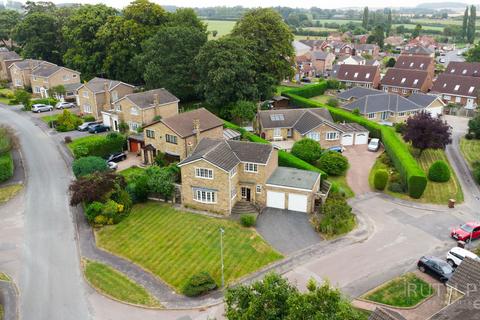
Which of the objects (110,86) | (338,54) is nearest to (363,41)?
(338,54)

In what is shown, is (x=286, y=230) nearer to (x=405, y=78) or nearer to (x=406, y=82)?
(x=406, y=82)

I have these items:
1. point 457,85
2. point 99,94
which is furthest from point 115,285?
point 457,85

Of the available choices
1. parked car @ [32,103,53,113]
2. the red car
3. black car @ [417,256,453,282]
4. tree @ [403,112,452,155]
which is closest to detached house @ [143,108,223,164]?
tree @ [403,112,452,155]

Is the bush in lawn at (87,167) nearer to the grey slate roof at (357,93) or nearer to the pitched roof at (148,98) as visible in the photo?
the pitched roof at (148,98)

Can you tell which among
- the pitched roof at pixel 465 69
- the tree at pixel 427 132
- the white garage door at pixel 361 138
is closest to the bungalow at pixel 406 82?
the pitched roof at pixel 465 69

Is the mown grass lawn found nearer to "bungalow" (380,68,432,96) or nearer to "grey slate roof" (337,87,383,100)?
"grey slate roof" (337,87,383,100)

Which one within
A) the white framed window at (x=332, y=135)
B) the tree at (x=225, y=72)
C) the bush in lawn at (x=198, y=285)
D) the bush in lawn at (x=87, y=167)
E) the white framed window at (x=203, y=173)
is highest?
the tree at (x=225, y=72)
